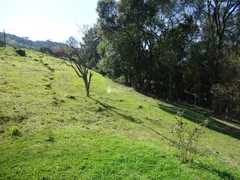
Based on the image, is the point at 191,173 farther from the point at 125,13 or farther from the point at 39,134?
the point at 125,13

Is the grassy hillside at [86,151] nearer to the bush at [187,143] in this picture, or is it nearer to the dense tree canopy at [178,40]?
the bush at [187,143]

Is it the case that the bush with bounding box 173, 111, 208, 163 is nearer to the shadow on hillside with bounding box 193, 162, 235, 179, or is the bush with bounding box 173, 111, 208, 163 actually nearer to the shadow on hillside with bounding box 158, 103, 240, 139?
the shadow on hillside with bounding box 193, 162, 235, 179

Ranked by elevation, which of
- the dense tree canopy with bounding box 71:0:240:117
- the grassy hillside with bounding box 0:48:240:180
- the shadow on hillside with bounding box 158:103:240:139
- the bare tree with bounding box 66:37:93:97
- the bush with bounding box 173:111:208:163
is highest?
the dense tree canopy with bounding box 71:0:240:117

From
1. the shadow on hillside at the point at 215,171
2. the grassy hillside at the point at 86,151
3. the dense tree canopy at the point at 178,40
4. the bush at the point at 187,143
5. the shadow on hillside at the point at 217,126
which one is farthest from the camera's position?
the dense tree canopy at the point at 178,40

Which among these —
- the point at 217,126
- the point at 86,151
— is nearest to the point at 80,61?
the point at 217,126

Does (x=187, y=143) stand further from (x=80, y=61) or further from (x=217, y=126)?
(x=80, y=61)

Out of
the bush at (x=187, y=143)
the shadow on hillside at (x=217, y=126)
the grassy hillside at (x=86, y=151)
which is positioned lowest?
the shadow on hillside at (x=217, y=126)

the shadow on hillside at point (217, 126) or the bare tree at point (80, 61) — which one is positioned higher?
the bare tree at point (80, 61)

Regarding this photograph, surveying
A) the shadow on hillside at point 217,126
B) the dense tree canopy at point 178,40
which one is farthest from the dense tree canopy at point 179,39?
the shadow on hillside at point 217,126

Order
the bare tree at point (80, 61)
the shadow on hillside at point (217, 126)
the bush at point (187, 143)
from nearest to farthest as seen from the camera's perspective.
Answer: the bush at point (187, 143), the shadow on hillside at point (217, 126), the bare tree at point (80, 61)

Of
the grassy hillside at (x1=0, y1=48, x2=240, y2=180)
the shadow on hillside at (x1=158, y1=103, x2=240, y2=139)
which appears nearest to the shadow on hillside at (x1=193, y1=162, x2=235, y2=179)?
the grassy hillside at (x1=0, y1=48, x2=240, y2=180)

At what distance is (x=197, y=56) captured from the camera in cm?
3061

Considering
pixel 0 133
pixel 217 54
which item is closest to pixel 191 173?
pixel 0 133

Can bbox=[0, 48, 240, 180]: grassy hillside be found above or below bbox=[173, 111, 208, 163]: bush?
below
